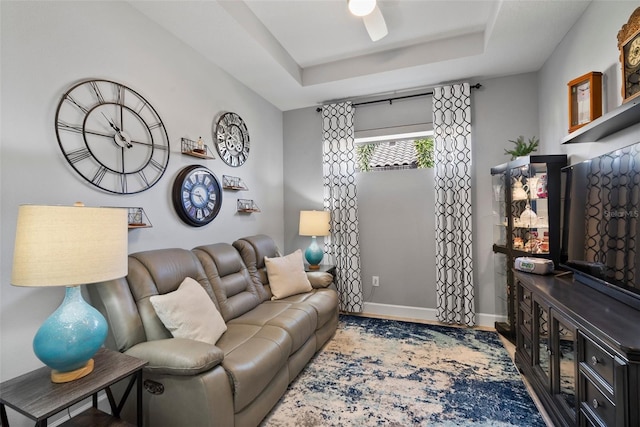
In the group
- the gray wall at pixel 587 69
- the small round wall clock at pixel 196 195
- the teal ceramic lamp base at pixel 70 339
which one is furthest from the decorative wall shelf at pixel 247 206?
the gray wall at pixel 587 69

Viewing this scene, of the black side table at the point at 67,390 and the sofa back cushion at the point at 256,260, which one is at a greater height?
the sofa back cushion at the point at 256,260

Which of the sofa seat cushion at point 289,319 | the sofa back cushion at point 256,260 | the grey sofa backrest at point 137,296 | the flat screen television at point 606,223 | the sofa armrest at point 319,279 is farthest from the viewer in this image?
the sofa armrest at point 319,279

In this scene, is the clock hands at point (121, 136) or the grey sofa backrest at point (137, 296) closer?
the grey sofa backrest at point (137, 296)

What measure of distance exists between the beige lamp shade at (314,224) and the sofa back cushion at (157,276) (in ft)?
5.01

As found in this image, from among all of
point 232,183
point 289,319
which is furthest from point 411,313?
point 232,183

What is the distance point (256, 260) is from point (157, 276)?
114 cm

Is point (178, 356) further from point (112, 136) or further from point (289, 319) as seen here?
point (112, 136)

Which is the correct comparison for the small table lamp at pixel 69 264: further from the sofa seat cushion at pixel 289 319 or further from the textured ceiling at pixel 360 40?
the textured ceiling at pixel 360 40

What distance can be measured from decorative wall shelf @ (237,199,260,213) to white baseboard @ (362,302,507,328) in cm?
189

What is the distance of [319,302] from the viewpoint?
2.71 meters

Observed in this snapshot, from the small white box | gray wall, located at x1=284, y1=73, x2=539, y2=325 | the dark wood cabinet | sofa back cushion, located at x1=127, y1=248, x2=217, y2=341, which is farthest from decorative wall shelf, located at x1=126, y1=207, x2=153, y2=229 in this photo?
the dark wood cabinet

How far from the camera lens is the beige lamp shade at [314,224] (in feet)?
11.8

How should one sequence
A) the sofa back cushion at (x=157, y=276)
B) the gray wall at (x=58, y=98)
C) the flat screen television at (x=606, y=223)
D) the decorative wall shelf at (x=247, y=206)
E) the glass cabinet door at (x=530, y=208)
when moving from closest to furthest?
the flat screen television at (x=606, y=223), the gray wall at (x=58, y=98), the sofa back cushion at (x=157, y=276), the glass cabinet door at (x=530, y=208), the decorative wall shelf at (x=247, y=206)


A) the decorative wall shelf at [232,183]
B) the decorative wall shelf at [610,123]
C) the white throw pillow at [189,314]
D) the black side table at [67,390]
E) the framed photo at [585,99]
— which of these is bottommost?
the black side table at [67,390]
